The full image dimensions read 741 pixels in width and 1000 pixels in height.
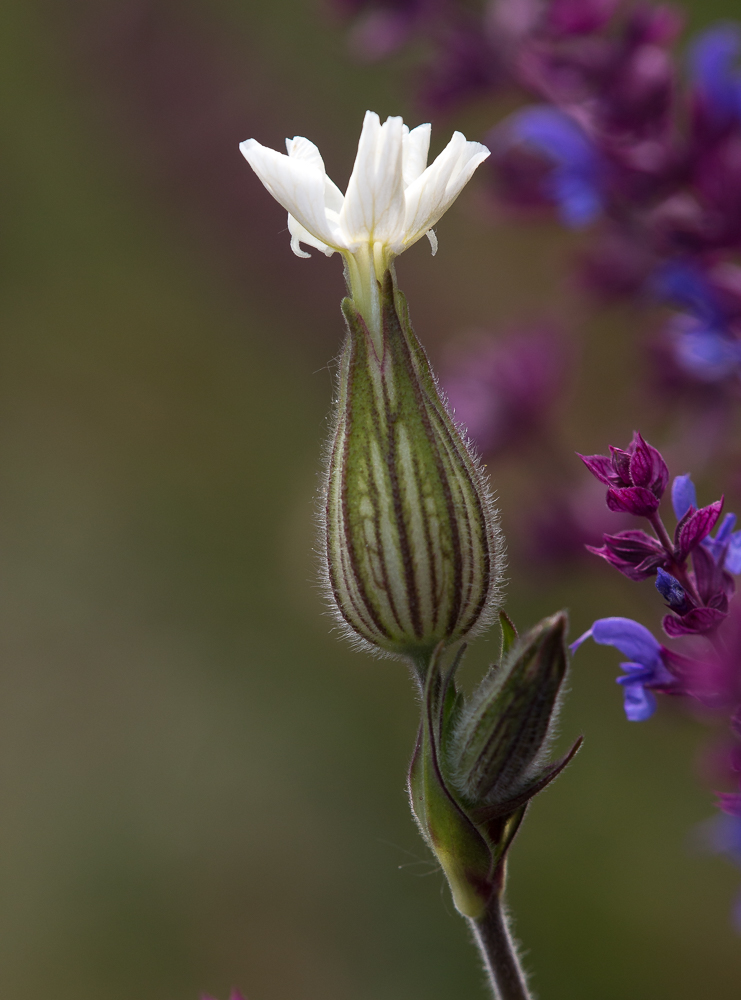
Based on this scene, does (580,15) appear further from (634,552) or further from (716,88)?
(634,552)

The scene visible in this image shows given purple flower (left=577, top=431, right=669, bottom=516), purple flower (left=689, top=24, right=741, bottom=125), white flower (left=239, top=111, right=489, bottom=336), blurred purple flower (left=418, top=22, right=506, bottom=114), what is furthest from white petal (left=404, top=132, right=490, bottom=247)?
blurred purple flower (left=418, top=22, right=506, bottom=114)

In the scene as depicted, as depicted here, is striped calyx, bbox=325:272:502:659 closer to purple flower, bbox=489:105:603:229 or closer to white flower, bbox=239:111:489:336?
white flower, bbox=239:111:489:336

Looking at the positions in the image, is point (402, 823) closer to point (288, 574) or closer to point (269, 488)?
point (288, 574)

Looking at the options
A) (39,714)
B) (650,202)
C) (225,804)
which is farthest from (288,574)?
(650,202)

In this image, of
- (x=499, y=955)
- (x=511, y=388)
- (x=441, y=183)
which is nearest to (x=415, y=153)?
(x=441, y=183)

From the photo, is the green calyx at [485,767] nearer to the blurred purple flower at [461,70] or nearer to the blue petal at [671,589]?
the blue petal at [671,589]
